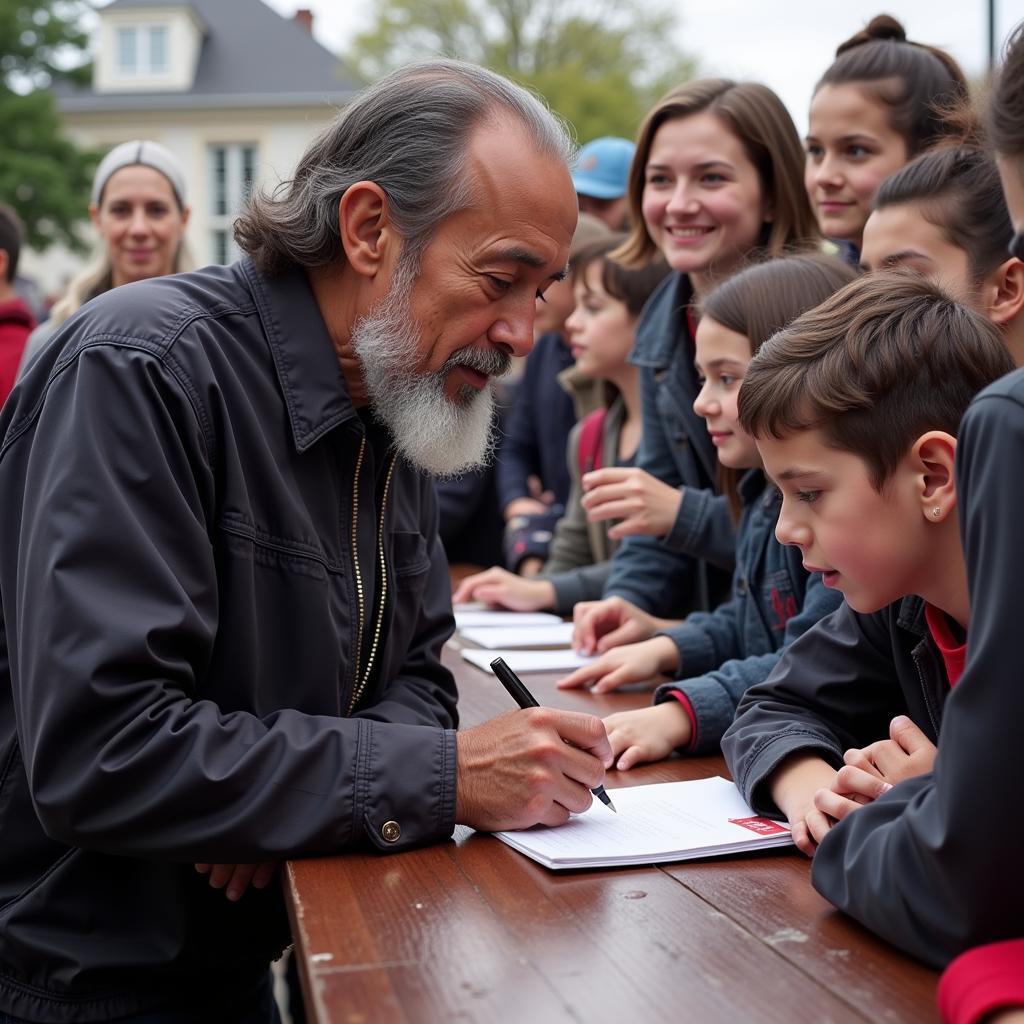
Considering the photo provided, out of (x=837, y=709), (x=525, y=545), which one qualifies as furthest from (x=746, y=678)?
(x=525, y=545)

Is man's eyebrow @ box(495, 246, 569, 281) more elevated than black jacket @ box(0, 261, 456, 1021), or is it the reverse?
man's eyebrow @ box(495, 246, 569, 281)

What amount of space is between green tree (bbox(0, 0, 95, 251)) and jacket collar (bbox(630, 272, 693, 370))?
99.8 feet

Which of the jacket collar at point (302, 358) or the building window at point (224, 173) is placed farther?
the building window at point (224, 173)

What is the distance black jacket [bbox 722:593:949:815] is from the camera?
1.84 meters

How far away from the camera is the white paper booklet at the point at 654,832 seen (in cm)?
167

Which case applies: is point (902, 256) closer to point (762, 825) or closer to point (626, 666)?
point (626, 666)

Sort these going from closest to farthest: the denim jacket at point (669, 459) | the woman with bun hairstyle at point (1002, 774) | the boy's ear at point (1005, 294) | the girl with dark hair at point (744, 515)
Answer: the woman with bun hairstyle at point (1002, 774)
the boy's ear at point (1005, 294)
the girl with dark hair at point (744, 515)
the denim jacket at point (669, 459)

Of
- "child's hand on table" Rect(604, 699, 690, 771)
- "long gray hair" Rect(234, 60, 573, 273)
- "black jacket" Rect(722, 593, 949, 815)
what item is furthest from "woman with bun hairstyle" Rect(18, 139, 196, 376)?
"black jacket" Rect(722, 593, 949, 815)

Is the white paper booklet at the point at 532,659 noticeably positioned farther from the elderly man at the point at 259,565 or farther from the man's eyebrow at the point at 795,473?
the man's eyebrow at the point at 795,473

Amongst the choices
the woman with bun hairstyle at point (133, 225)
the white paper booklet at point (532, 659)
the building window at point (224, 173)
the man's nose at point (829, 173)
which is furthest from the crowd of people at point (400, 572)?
the building window at point (224, 173)

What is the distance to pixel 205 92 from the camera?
124 ft

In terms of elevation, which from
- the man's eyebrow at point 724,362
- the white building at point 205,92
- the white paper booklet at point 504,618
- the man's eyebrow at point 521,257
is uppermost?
the white building at point 205,92

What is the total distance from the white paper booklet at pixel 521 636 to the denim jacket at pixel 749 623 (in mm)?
482

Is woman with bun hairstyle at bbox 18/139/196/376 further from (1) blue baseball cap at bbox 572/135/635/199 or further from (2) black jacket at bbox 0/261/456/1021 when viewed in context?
(2) black jacket at bbox 0/261/456/1021
